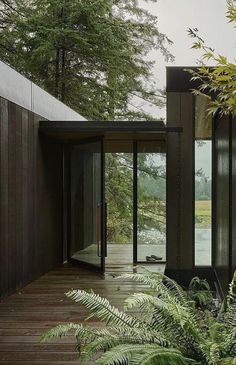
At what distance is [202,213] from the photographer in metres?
6.68

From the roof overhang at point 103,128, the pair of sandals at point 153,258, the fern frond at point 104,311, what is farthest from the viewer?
the pair of sandals at point 153,258

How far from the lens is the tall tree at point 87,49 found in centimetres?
1398

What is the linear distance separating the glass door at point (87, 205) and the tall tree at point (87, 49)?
666 cm

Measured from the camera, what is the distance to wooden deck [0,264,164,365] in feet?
12.0

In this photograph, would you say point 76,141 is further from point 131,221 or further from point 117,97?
point 117,97

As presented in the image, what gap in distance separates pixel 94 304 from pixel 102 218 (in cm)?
463

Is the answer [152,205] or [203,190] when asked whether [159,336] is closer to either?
[203,190]

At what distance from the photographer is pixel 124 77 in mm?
15703

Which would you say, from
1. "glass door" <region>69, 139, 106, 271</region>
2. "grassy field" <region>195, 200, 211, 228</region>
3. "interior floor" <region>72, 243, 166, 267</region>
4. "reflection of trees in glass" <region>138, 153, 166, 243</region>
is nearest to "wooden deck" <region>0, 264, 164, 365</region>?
"interior floor" <region>72, 243, 166, 267</region>

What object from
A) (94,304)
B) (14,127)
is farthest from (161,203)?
(94,304)

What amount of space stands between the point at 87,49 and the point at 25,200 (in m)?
9.03

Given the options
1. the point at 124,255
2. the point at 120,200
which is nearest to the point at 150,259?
the point at 124,255

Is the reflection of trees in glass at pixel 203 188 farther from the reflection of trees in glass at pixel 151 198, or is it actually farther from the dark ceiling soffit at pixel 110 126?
the reflection of trees in glass at pixel 151 198

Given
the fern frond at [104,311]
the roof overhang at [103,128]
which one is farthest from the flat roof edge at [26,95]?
the fern frond at [104,311]
